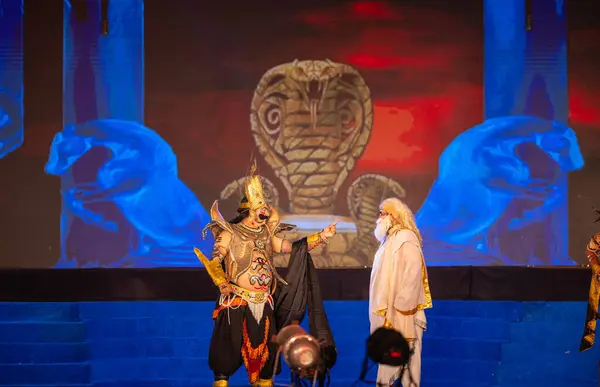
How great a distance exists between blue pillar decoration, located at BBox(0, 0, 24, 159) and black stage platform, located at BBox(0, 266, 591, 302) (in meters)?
1.24

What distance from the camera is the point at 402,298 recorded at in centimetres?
541

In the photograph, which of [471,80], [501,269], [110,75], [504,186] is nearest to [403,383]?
[501,269]

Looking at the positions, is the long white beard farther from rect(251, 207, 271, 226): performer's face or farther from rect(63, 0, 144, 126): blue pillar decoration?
rect(63, 0, 144, 126): blue pillar decoration

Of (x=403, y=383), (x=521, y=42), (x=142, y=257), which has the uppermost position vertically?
(x=521, y=42)

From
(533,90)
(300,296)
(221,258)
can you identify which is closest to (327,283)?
(300,296)

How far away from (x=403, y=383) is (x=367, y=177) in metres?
2.73

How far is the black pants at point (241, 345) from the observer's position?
5332mm

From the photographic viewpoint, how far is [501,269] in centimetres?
754

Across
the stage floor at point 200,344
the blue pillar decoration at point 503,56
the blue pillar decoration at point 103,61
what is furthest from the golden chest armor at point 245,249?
the blue pillar decoration at point 503,56

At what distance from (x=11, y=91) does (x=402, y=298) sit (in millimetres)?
4451

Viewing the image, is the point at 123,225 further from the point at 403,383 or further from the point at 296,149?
the point at 403,383

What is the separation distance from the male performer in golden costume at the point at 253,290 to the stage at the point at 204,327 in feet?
4.15

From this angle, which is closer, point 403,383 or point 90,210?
point 403,383

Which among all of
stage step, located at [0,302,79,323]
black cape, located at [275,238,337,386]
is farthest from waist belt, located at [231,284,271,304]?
stage step, located at [0,302,79,323]
